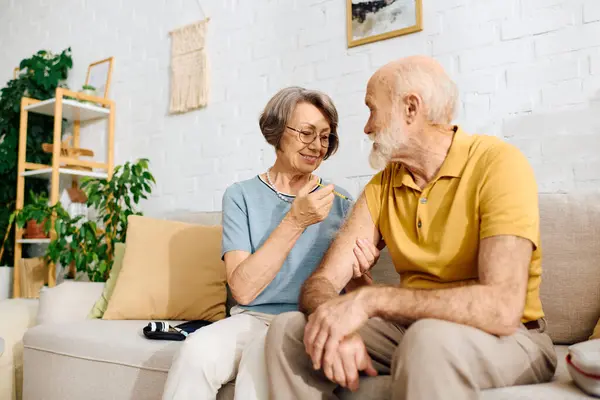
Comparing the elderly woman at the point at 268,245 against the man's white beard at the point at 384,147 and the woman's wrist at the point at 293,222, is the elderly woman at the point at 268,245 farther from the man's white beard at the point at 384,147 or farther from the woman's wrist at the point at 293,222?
the man's white beard at the point at 384,147

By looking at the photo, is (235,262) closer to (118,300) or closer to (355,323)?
(355,323)

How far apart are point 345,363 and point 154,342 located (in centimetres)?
82

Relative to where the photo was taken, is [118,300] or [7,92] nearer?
[118,300]

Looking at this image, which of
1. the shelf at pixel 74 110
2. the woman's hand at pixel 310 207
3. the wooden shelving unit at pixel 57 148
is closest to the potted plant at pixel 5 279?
the wooden shelving unit at pixel 57 148

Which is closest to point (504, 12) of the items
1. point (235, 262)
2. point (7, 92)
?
point (235, 262)

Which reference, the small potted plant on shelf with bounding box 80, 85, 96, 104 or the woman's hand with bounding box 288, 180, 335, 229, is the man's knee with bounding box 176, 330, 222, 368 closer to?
the woman's hand with bounding box 288, 180, 335, 229

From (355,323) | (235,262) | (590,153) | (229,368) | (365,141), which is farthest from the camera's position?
(365,141)

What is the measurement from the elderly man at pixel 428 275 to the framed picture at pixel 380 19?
2.93 feet

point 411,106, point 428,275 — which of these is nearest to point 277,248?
point 428,275

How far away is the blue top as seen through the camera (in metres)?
1.63

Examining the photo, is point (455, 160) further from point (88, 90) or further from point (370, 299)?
point (88, 90)

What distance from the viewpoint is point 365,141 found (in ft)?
7.77

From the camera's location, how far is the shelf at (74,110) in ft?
10.7

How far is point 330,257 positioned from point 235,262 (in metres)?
0.29
